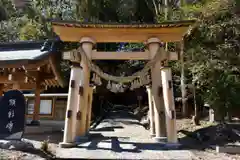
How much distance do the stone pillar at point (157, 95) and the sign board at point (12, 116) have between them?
14.7ft

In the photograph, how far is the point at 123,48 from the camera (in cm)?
2273

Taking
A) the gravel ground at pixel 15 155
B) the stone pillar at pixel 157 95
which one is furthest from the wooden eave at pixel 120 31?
the gravel ground at pixel 15 155

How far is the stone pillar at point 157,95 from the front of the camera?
862cm

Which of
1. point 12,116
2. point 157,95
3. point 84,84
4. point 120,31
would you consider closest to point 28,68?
point 12,116

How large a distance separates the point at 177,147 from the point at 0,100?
508 centimetres

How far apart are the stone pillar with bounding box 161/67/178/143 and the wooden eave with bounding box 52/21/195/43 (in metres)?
1.47

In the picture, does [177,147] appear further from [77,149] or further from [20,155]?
[20,155]

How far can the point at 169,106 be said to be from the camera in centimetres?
789

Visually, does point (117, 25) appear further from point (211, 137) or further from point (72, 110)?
point (211, 137)

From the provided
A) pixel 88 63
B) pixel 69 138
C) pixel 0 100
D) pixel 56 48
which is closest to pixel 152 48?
pixel 88 63

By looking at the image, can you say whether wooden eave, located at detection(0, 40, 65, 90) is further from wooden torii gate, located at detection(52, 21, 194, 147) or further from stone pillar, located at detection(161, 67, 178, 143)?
stone pillar, located at detection(161, 67, 178, 143)

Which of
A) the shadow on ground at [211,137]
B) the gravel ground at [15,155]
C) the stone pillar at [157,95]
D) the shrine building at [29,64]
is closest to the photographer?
the gravel ground at [15,155]

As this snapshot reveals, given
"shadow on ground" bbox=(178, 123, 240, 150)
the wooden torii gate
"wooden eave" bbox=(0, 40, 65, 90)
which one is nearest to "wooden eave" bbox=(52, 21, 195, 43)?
the wooden torii gate

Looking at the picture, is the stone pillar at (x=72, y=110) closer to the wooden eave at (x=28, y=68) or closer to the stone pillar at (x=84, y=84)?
the stone pillar at (x=84, y=84)
